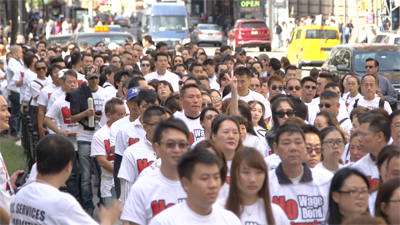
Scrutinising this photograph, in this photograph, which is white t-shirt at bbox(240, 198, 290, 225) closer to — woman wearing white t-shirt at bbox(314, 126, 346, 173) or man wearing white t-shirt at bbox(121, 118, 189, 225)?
man wearing white t-shirt at bbox(121, 118, 189, 225)

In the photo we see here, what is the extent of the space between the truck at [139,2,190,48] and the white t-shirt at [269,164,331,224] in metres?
49.9

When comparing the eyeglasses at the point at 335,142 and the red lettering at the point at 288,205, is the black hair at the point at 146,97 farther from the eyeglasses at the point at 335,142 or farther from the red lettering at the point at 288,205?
the red lettering at the point at 288,205

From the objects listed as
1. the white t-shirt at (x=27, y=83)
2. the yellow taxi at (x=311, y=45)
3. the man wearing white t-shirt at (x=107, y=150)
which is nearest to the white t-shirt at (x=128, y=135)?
the man wearing white t-shirt at (x=107, y=150)

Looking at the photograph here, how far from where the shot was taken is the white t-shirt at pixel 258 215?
7.41 m

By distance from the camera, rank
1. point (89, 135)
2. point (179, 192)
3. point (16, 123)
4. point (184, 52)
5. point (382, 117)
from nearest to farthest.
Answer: point (179, 192), point (382, 117), point (89, 135), point (16, 123), point (184, 52)

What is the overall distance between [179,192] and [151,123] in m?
2.13

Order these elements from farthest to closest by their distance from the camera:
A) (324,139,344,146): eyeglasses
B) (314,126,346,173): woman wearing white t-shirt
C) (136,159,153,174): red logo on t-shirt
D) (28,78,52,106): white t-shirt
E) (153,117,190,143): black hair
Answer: (28,78,52,106): white t-shirt
(136,159,153,174): red logo on t-shirt
(324,139,344,146): eyeglasses
(314,126,346,173): woman wearing white t-shirt
(153,117,190,143): black hair

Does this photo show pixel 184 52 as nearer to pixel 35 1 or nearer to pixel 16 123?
pixel 16 123

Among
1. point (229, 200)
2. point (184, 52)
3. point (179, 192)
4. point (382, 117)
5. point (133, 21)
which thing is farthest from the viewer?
point (133, 21)

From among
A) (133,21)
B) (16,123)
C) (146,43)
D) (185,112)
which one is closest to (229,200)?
(185,112)

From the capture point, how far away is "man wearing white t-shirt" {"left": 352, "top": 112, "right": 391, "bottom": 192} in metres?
9.12

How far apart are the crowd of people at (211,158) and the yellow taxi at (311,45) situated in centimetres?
2997

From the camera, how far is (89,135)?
15086 mm

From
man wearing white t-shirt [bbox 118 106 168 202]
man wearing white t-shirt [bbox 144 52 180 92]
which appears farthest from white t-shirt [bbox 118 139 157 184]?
man wearing white t-shirt [bbox 144 52 180 92]
